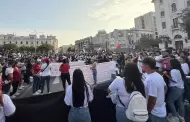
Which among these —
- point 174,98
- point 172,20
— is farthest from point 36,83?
point 172,20

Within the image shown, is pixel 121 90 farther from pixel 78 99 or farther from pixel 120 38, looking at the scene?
pixel 120 38

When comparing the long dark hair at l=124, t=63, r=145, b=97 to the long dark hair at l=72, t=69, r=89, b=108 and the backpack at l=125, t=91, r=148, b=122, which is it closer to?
the backpack at l=125, t=91, r=148, b=122

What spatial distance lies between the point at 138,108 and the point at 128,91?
37 cm

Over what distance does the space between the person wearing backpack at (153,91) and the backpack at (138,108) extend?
15.8 inches

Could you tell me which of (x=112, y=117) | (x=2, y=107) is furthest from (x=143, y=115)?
(x=112, y=117)

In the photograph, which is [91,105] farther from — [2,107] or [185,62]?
[185,62]

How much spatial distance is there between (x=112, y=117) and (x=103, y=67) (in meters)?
9.54

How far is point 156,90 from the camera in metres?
3.45

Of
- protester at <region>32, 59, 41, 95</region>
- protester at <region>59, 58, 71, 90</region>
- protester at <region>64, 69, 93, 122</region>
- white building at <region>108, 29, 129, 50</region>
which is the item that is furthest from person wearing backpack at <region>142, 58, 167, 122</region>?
white building at <region>108, 29, 129, 50</region>

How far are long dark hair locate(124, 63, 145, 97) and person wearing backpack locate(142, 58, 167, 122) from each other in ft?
0.87

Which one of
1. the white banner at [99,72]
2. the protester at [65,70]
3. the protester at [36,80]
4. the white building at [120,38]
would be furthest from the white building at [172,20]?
the white building at [120,38]

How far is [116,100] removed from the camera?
361 centimetres

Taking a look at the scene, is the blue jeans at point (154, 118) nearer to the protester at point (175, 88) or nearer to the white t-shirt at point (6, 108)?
the protester at point (175, 88)

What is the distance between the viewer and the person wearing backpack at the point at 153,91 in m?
3.43
